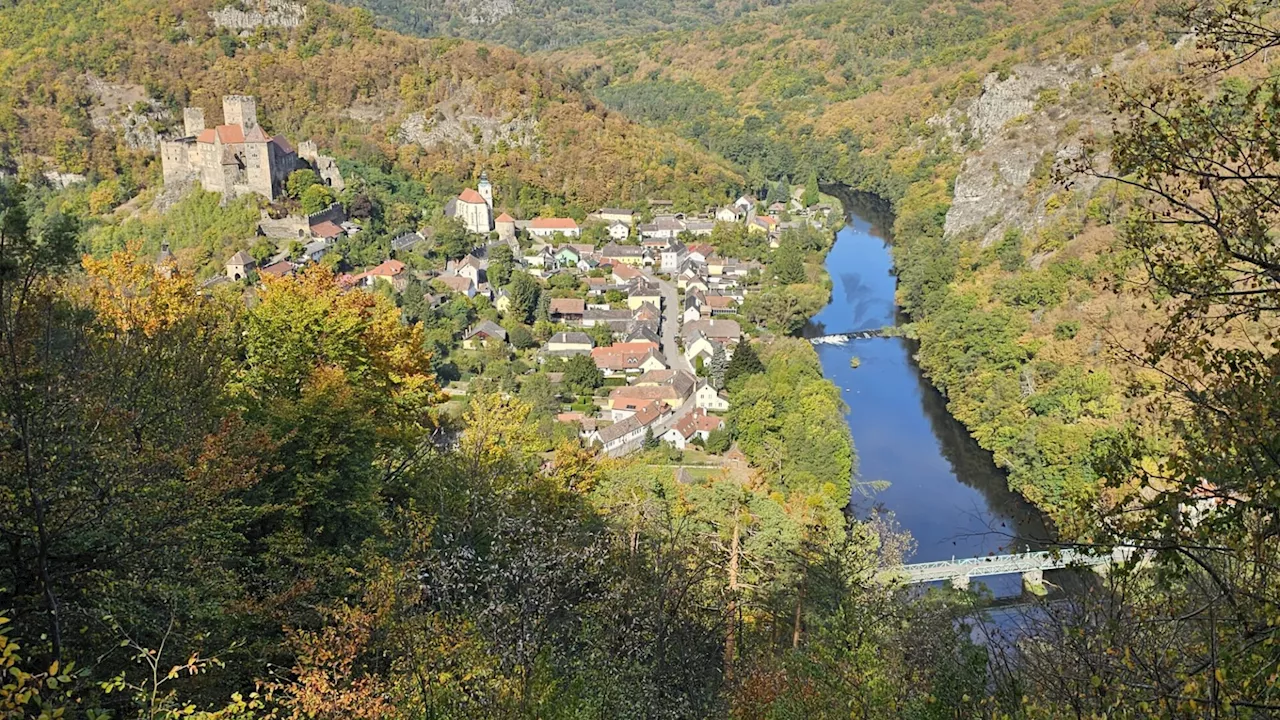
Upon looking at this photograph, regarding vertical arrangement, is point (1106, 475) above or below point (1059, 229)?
below

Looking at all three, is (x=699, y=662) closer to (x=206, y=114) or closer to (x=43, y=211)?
(x=43, y=211)

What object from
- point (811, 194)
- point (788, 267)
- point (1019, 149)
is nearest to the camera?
point (788, 267)

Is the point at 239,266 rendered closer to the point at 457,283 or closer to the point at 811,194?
the point at 457,283

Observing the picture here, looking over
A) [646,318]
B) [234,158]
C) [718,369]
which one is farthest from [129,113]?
[718,369]

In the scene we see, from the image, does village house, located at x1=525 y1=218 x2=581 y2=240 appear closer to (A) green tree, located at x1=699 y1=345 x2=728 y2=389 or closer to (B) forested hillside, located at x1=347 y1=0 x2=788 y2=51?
(A) green tree, located at x1=699 y1=345 x2=728 y2=389

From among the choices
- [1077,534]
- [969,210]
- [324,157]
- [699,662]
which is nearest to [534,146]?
[324,157]
